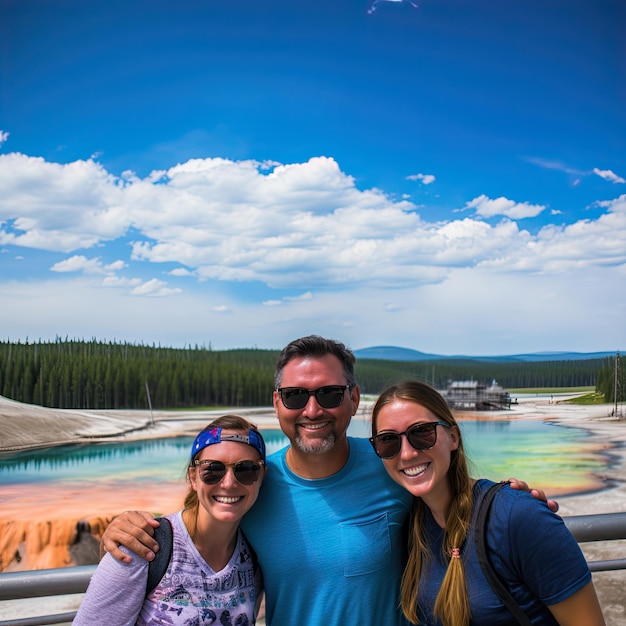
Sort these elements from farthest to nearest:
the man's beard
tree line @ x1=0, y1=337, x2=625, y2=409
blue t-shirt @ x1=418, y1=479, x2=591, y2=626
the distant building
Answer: the distant building < tree line @ x1=0, y1=337, x2=625, y2=409 < the man's beard < blue t-shirt @ x1=418, y1=479, x2=591, y2=626

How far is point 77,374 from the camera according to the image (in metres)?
25.7

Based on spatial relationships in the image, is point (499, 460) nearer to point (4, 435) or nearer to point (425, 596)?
point (4, 435)

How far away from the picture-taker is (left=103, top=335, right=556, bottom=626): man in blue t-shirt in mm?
1793

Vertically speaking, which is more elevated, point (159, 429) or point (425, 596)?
point (425, 596)

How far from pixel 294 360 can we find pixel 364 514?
0.56 meters

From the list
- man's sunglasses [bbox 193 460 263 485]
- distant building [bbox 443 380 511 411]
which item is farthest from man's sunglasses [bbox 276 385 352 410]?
distant building [bbox 443 380 511 411]

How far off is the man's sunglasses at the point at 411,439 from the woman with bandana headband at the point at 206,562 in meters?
0.35

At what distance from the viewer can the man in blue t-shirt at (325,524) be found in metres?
→ 1.79

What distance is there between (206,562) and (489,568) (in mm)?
736

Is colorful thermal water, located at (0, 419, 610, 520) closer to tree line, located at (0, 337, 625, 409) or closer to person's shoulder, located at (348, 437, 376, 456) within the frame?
tree line, located at (0, 337, 625, 409)

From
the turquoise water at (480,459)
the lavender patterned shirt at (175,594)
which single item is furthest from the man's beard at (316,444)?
the turquoise water at (480,459)

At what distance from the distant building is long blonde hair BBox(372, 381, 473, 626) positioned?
112ft

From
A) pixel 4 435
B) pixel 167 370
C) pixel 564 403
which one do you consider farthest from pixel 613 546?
pixel 564 403

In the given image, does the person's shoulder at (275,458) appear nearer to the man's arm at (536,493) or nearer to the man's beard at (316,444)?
the man's beard at (316,444)
